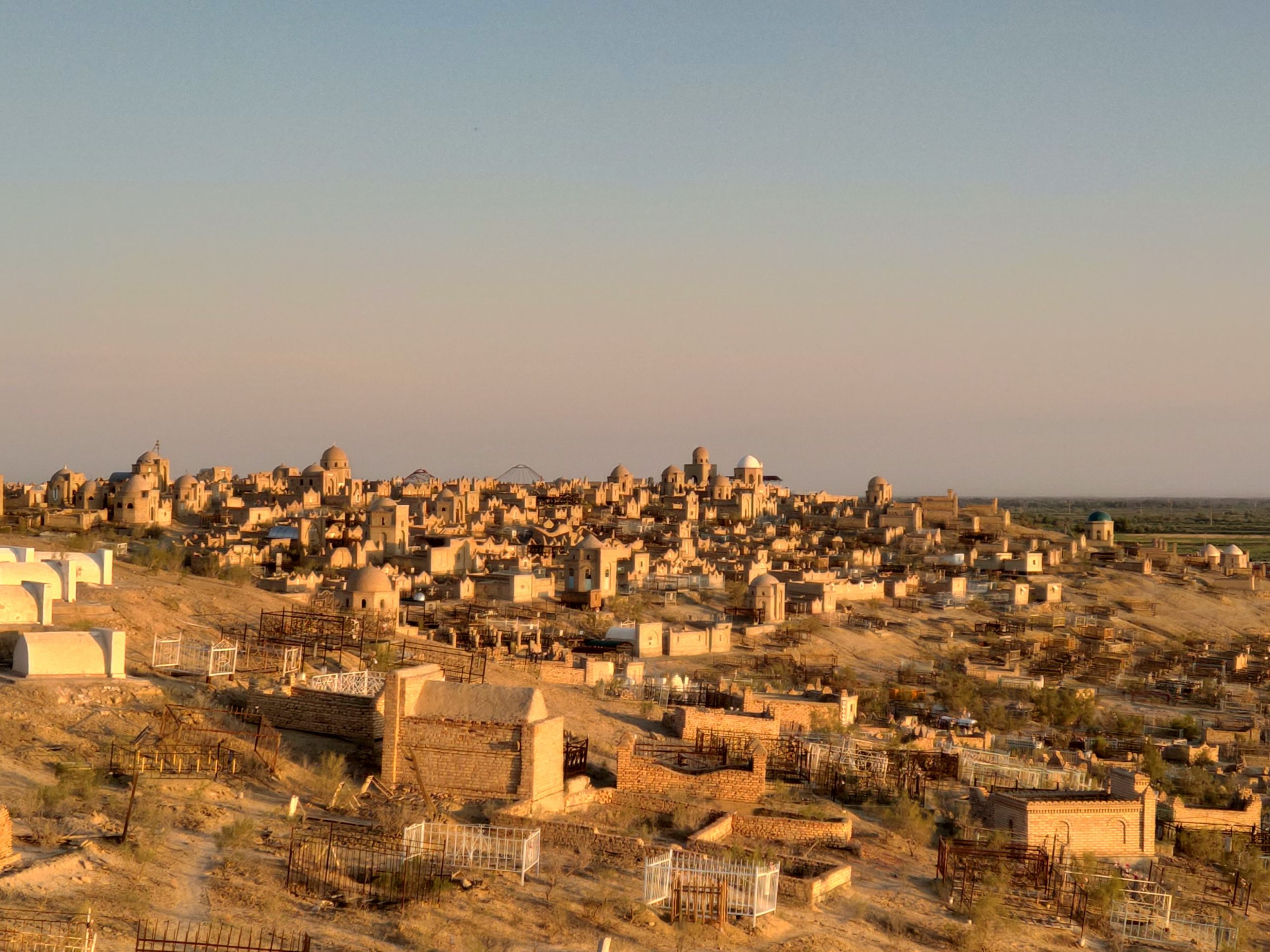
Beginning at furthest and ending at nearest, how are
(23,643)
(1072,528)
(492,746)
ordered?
1. (1072,528)
2. (23,643)
3. (492,746)

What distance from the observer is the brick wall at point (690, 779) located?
59.0ft

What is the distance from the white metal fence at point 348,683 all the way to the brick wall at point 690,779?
12.4 feet

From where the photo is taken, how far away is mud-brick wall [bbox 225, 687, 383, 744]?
18.3 m

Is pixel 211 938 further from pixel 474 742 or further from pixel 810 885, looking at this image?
pixel 810 885

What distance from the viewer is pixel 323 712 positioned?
18656 mm

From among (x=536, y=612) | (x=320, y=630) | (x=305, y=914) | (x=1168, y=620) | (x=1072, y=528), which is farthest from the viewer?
(x=1072, y=528)

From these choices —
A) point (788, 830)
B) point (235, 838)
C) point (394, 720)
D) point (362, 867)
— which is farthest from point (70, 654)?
point (788, 830)

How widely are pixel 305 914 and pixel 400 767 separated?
4.35 m

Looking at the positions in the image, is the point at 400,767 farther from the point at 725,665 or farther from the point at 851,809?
the point at 725,665

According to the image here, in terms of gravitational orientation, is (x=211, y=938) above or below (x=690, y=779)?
above

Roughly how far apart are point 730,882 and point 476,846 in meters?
2.67

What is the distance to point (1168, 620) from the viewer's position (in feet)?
178

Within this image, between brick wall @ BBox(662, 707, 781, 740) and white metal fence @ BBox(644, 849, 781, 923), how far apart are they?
747 centimetres

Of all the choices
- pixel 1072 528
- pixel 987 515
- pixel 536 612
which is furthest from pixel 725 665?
pixel 1072 528
